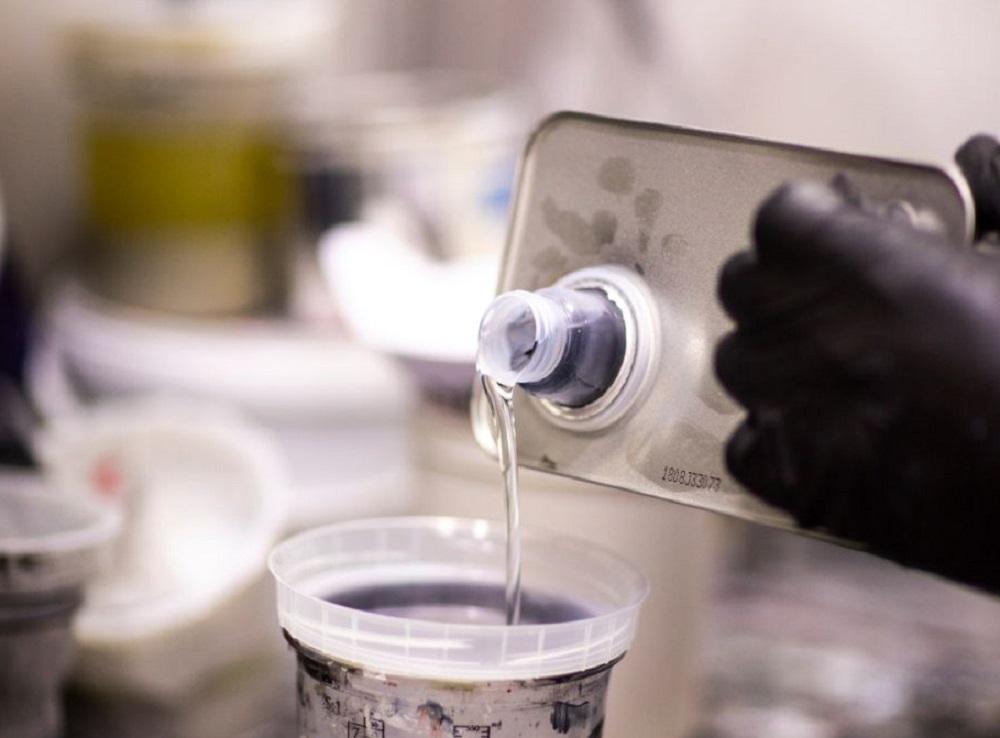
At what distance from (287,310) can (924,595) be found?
664mm

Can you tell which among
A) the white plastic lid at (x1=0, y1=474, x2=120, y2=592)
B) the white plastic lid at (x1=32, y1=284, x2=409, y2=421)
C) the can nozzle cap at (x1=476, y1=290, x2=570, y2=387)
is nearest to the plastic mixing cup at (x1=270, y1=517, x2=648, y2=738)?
the can nozzle cap at (x1=476, y1=290, x2=570, y2=387)

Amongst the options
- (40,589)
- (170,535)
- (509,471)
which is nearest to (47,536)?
(40,589)

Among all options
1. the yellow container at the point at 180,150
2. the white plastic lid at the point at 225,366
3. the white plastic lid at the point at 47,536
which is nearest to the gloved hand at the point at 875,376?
the white plastic lid at the point at 47,536

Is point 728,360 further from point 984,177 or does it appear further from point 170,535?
point 170,535

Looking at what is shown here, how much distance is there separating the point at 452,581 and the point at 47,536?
0.27 m

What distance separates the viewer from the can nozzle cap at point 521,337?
0.56m

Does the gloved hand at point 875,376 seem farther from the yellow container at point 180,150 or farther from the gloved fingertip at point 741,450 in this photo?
the yellow container at point 180,150

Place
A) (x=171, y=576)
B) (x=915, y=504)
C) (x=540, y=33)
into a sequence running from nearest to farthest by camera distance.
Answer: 1. (x=915, y=504)
2. (x=171, y=576)
3. (x=540, y=33)

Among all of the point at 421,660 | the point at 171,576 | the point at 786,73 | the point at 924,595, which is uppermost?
the point at 786,73

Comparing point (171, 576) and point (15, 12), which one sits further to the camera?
point (15, 12)

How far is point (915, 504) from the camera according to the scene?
53cm

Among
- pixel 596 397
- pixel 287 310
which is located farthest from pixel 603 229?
pixel 287 310

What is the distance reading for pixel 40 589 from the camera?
2.53ft

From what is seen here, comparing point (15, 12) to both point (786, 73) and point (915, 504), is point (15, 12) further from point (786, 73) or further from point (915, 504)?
point (915, 504)
